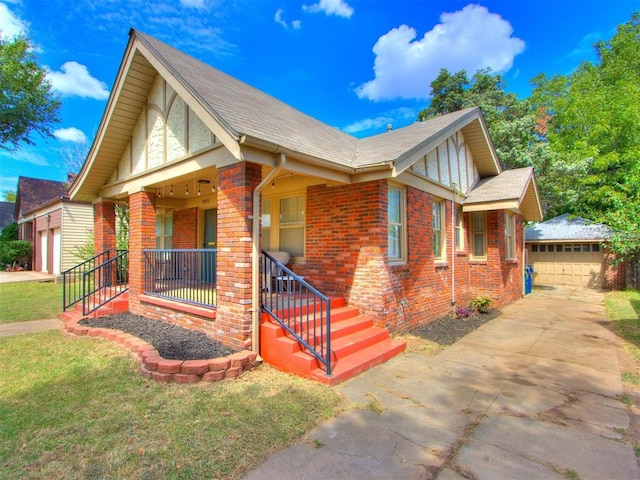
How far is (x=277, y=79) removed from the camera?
52.7 ft

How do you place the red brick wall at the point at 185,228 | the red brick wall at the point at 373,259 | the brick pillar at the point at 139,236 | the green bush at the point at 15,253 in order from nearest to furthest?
the red brick wall at the point at 373,259 < the brick pillar at the point at 139,236 < the red brick wall at the point at 185,228 < the green bush at the point at 15,253

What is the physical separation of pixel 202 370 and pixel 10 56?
2460 cm

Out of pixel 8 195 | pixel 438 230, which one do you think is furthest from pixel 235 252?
pixel 8 195

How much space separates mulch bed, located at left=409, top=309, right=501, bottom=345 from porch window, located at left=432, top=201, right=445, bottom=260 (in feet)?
5.48

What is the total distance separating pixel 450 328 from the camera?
25.3ft

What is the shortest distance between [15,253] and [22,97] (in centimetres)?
930

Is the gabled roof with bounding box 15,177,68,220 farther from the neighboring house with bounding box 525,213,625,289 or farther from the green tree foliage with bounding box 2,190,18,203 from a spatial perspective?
the green tree foliage with bounding box 2,190,18,203

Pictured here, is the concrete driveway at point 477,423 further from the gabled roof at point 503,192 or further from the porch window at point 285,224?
the gabled roof at point 503,192

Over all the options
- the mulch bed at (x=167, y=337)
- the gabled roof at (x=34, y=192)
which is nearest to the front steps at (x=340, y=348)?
the mulch bed at (x=167, y=337)

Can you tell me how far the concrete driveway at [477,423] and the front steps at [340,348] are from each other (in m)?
0.18

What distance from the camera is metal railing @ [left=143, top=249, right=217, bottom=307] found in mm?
5789

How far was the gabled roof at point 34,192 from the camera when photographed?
2284 centimetres

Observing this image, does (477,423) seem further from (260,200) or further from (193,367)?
(260,200)

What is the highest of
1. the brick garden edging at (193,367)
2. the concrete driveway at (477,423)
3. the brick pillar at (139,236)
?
the brick pillar at (139,236)
